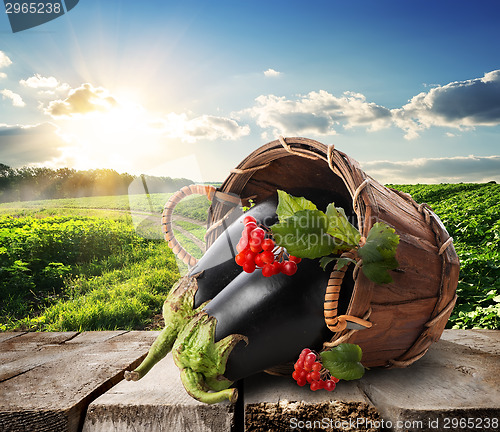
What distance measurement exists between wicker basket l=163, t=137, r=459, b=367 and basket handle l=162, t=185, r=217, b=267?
30cm

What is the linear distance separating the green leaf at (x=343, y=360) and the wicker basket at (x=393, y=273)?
3 cm

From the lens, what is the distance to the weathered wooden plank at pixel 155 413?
132cm

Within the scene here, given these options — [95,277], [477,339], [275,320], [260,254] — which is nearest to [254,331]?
[275,320]

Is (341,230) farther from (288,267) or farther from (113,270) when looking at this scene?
(113,270)

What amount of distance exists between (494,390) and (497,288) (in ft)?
7.79

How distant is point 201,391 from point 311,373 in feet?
1.15

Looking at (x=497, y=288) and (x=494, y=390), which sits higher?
(x=494, y=390)

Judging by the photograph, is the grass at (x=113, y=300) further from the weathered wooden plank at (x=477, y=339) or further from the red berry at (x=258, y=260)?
the red berry at (x=258, y=260)

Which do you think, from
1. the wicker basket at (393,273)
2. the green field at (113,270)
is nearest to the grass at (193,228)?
the green field at (113,270)

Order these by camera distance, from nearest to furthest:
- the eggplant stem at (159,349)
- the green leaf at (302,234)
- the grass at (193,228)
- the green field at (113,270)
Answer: the green leaf at (302,234) → the eggplant stem at (159,349) → the grass at (193,228) → the green field at (113,270)

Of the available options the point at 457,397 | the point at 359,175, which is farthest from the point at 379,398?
the point at 359,175

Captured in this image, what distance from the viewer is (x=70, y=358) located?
1975 millimetres

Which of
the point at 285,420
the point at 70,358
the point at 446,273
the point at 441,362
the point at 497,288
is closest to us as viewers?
the point at 285,420

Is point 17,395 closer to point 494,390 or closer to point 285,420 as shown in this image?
point 285,420
